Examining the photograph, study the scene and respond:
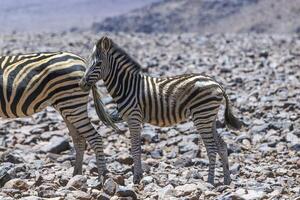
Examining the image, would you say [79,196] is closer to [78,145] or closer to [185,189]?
[185,189]

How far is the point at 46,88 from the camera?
9938 mm

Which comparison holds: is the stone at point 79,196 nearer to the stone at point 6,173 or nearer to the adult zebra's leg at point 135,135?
the stone at point 6,173

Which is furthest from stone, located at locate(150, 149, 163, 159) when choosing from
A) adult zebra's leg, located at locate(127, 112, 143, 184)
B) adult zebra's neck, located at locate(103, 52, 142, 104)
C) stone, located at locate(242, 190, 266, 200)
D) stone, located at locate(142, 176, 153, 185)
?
stone, located at locate(242, 190, 266, 200)

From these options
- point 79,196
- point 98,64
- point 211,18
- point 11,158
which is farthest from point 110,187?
point 211,18

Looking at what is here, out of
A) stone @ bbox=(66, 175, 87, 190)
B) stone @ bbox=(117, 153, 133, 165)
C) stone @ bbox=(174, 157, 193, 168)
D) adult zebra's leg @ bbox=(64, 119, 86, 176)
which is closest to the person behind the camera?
stone @ bbox=(66, 175, 87, 190)

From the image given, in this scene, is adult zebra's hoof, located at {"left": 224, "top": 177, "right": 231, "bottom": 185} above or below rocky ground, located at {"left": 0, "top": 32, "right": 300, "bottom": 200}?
below

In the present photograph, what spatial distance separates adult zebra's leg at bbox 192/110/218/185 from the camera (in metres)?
9.90

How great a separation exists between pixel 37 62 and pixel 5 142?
356 centimetres

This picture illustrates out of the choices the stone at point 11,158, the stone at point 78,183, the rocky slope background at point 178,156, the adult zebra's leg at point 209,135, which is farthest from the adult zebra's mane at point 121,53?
the stone at point 11,158

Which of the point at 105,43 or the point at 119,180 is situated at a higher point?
the point at 105,43

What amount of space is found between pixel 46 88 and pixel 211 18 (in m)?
86.7

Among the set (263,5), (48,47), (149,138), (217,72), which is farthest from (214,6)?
(149,138)

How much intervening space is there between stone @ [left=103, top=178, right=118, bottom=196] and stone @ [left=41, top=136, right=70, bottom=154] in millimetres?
3782

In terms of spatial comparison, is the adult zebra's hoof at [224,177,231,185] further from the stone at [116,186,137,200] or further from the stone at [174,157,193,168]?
the stone at [116,186,137,200]
